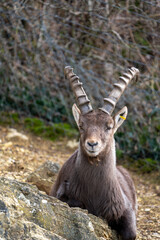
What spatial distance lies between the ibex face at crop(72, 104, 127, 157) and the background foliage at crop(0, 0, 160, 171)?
109 inches

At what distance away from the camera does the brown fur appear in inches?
157

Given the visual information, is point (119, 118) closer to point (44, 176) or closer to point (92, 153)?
point (92, 153)

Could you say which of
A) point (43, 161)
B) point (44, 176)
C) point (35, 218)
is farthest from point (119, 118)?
point (43, 161)

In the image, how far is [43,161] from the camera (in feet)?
21.3

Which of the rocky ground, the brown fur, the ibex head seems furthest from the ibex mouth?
the rocky ground

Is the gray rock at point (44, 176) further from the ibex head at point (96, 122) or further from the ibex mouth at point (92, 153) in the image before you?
the ibex mouth at point (92, 153)

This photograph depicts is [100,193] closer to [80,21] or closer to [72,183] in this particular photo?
[72,183]

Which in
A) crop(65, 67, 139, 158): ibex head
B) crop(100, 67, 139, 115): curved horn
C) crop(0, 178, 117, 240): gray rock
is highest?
crop(100, 67, 139, 115): curved horn

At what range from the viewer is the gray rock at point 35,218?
2.61 meters

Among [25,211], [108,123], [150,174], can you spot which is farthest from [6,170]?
[150,174]

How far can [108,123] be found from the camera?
4.02 m

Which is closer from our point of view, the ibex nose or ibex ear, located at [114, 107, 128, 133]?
the ibex nose

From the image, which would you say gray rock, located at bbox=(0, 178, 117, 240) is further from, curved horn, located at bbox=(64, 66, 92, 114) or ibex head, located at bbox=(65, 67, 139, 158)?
curved horn, located at bbox=(64, 66, 92, 114)

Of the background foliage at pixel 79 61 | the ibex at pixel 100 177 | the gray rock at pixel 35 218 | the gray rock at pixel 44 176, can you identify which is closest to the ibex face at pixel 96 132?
the ibex at pixel 100 177
